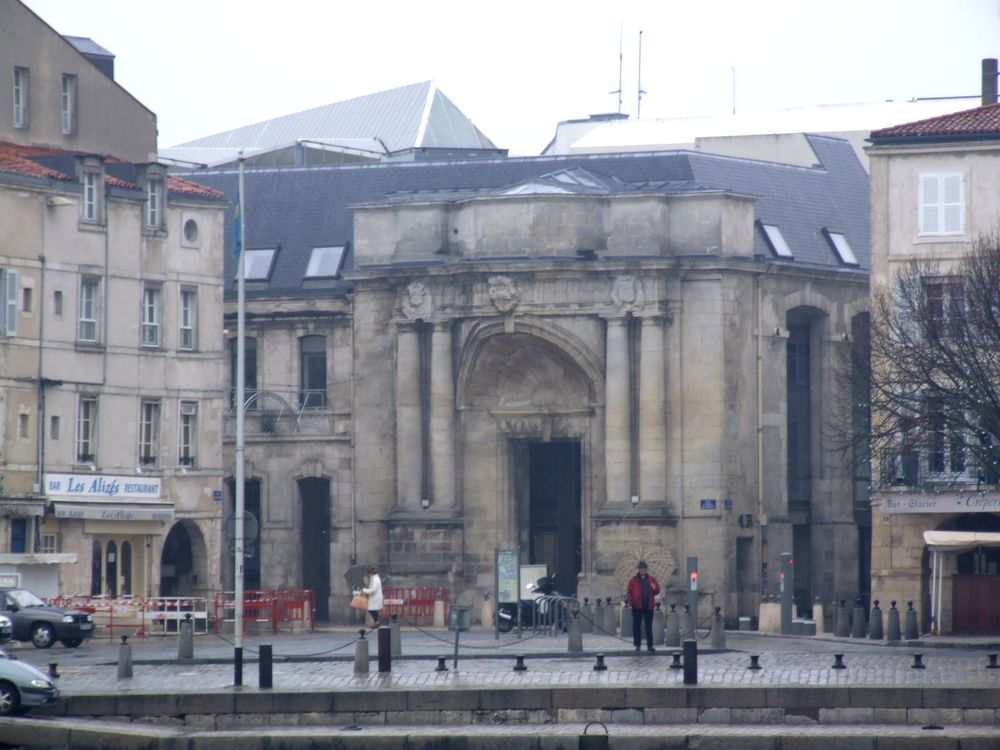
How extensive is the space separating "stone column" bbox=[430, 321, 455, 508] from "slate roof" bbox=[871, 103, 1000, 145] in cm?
1385

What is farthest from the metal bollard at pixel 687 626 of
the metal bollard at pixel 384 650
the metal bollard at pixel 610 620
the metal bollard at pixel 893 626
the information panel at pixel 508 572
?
the metal bollard at pixel 384 650

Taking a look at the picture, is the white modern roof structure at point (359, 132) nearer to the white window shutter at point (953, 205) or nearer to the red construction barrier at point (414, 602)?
the red construction barrier at point (414, 602)

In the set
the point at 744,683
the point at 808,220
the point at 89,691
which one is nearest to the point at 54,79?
the point at 808,220

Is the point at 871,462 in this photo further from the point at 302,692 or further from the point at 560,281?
the point at 302,692

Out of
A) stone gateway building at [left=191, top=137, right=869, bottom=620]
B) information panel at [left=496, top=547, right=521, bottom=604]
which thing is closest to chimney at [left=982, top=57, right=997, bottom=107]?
stone gateway building at [left=191, top=137, right=869, bottom=620]

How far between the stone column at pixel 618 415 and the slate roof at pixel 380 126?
25.1 meters

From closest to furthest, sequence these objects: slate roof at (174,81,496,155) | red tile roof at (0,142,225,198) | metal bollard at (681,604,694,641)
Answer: metal bollard at (681,604,694,641) < red tile roof at (0,142,225,198) < slate roof at (174,81,496,155)

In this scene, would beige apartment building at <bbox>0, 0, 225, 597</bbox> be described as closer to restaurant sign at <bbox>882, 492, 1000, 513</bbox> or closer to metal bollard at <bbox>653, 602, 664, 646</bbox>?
metal bollard at <bbox>653, 602, 664, 646</bbox>

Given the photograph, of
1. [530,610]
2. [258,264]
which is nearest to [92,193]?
[258,264]

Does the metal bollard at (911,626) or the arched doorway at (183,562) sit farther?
the arched doorway at (183,562)

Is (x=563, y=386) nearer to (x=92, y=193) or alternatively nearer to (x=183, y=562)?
(x=183, y=562)

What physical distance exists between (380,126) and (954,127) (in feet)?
125

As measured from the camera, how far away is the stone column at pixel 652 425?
231 ft

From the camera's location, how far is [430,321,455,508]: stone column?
237 ft
